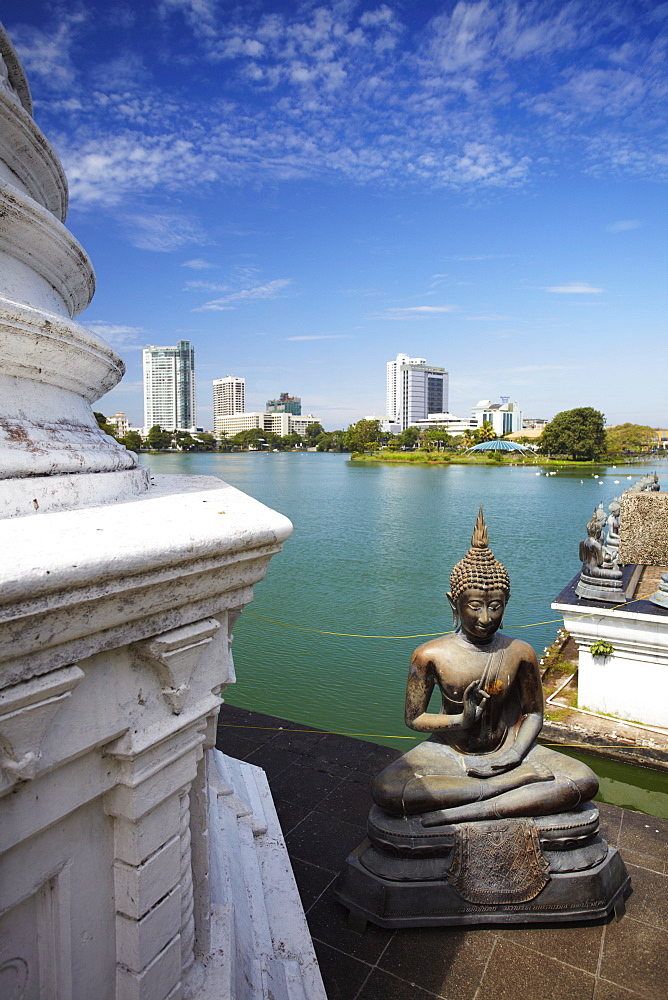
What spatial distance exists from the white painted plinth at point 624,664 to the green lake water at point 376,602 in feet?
1.94

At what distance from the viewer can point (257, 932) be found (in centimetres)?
273

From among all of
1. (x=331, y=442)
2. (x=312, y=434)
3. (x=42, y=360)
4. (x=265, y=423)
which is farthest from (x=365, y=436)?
(x=42, y=360)

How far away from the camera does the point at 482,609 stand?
11.0 ft

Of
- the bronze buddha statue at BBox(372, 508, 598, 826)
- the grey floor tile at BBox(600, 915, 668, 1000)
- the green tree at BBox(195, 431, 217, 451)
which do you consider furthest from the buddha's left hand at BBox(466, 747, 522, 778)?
the green tree at BBox(195, 431, 217, 451)

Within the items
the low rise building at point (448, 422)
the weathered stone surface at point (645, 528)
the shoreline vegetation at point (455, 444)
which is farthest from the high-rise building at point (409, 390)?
the weathered stone surface at point (645, 528)

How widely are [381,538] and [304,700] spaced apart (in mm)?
11775

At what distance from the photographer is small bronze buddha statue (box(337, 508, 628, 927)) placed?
312 cm

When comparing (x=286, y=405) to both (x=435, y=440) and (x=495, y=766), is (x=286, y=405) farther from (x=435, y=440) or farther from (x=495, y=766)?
(x=495, y=766)

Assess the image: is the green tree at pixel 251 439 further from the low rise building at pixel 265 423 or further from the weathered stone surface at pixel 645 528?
the weathered stone surface at pixel 645 528

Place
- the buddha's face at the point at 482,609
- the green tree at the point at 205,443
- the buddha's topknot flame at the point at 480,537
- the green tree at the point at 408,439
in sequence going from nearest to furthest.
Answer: the buddha's face at the point at 482,609, the buddha's topknot flame at the point at 480,537, the green tree at the point at 408,439, the green tree at the point at 205,443

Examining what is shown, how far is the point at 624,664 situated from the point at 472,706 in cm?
320

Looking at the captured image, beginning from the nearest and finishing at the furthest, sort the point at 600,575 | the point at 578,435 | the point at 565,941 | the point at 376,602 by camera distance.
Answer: the point at 565,941 → the point at 600,575 → the point at 376,602 → the point at 578,435

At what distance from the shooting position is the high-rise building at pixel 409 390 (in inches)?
4998

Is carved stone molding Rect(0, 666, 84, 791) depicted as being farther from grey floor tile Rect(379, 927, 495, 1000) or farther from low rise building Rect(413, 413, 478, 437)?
low rise building Rect(413, 413, 478, 437)
